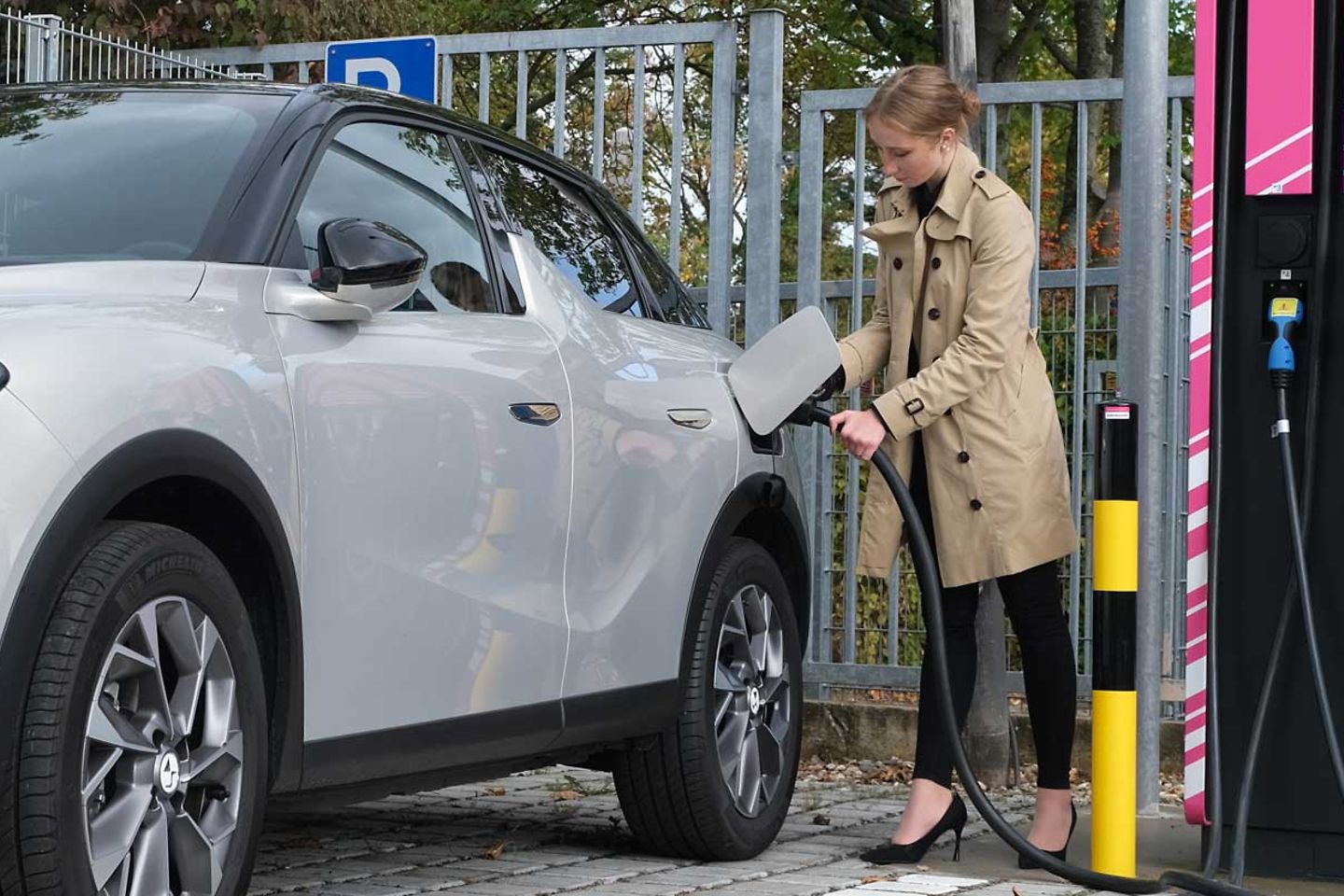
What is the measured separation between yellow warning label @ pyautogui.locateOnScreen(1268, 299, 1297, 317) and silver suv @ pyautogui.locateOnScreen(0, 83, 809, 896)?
1436mm

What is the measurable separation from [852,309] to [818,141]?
2.16 ft

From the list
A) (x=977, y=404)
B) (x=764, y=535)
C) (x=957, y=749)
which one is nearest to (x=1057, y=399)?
(x=764, y=535)

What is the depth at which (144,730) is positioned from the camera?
3547 mm

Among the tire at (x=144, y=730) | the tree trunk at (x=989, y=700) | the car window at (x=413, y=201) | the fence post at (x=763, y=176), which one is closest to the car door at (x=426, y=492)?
the car window at (x=413, y=201)

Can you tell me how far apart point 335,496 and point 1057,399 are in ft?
14.6

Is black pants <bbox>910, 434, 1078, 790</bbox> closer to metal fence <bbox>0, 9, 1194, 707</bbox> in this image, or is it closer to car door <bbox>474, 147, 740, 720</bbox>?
car door <bbox>474, 147, 740, 720</bbox>

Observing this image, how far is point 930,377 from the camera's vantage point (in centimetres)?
554

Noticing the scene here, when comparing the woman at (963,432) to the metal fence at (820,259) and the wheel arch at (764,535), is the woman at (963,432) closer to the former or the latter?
the wheel arch at (764,535)

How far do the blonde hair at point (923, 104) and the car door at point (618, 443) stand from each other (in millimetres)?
841

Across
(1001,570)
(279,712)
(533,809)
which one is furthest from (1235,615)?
(279,712)

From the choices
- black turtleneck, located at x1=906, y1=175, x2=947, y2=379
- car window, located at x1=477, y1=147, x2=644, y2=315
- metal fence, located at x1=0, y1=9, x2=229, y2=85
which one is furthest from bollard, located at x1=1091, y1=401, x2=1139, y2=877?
metal fence, located at x1=0, y1=9, x2=229, y2=85

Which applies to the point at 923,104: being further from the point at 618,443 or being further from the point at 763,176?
the point at 763,176

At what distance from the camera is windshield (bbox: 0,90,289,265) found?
4129mm

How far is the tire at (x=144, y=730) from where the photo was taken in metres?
3.28
